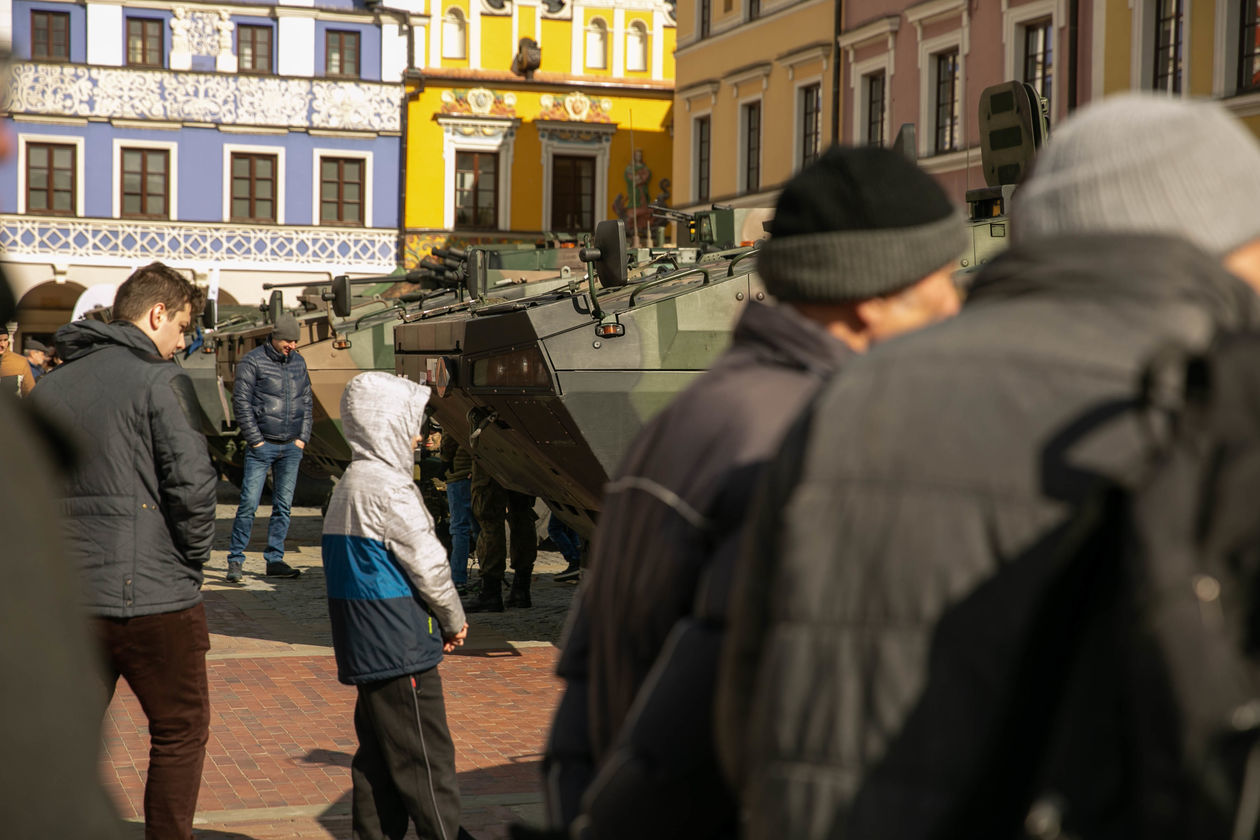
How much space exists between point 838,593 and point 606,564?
27.8 inches

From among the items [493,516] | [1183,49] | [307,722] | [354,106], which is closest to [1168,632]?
[307,722]

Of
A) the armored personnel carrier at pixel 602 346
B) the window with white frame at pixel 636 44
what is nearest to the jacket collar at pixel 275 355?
the armored personnel carrier at pixel 602 346

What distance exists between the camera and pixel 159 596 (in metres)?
4.57

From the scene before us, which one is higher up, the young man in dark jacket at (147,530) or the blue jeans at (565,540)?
the young man in dark jacket at (147,530)

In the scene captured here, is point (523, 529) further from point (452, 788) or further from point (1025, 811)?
point (1025, 811)

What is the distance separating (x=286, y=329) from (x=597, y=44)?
86.9ft

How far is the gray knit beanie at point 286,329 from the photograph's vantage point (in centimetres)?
1318

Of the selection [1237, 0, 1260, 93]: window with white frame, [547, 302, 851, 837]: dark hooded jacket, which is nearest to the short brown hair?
[547, 302, 851, 837]: dark hooded jacket

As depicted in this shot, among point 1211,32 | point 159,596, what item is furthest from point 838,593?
point 1211,32

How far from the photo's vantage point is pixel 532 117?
3838 cm

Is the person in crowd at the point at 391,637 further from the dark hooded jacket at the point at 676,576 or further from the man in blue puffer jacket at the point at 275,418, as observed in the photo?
the man in blue puffer jacket at the point at 275,418

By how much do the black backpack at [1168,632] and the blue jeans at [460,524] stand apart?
993cm

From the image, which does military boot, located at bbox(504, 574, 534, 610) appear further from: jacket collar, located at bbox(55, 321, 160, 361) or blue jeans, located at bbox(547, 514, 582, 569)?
jacket collar, located at bbox(55, 321, 160, 361)

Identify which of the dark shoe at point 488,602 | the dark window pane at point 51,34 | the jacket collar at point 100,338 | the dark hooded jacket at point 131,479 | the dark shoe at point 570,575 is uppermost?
the dark window pane at point 51,34
